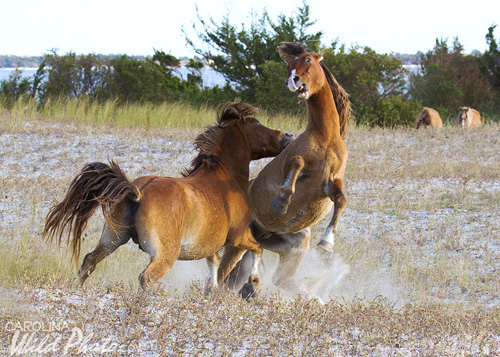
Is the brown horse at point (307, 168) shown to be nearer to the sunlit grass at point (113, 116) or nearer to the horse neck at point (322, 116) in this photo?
the horse neck at point (322, 116)


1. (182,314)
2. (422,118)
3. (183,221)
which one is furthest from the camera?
(422,118)

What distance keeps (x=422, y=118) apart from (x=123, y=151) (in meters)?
8.92

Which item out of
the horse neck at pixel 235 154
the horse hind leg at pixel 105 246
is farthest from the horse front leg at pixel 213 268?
the horse hind leg at pixel 105 246

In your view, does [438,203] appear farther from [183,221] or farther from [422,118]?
[422,118]

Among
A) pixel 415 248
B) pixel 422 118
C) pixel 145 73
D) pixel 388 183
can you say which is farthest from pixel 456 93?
pixel 415 248

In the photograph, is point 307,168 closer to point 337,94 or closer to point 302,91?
point 302,91

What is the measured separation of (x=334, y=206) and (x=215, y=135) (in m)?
1.26

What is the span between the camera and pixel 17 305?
14.8ft

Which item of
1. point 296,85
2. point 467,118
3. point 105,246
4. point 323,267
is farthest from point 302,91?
point 467,118

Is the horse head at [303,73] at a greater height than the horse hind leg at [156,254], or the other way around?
the horse head at [303,73]

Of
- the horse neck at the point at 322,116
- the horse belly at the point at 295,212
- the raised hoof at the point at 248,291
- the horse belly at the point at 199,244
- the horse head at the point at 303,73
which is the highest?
the horse head at the point at 303,73

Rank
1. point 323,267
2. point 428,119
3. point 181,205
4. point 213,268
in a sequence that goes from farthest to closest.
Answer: point 428,119
point 323,267
point 213,268
point 181,205

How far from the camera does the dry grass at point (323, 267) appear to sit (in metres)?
4.36

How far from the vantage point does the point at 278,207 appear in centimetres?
563
